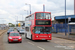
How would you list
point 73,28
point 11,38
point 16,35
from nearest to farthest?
point 11,38
point 16,35
point 73,28

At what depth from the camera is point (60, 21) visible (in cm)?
5766

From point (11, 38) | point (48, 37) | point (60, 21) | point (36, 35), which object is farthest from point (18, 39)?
point (60, 21)

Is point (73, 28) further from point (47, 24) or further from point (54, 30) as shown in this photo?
point (47, 24)

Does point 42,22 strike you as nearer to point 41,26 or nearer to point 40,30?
point 41,26

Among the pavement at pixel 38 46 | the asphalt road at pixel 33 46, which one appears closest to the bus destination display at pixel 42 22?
the pavement at pixel 38 46

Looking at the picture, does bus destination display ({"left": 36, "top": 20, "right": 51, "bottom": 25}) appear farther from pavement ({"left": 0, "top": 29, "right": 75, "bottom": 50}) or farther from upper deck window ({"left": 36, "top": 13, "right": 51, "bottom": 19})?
pavement ({"left": 0, "top": 29, "right": 75, "bottom": 50})

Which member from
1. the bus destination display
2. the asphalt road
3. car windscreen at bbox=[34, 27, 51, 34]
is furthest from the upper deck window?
the asphalt road

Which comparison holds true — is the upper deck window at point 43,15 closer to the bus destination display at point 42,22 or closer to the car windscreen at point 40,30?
the bus destination display at point 42,22

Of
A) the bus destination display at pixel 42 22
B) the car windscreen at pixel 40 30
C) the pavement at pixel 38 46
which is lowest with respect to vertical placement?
the pavement at pixel 38 46

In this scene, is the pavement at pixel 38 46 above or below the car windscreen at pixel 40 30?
below

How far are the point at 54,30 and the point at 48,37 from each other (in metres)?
26.4

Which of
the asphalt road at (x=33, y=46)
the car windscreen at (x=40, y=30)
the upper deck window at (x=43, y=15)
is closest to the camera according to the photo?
the asphalt road at (x=33, y=46)

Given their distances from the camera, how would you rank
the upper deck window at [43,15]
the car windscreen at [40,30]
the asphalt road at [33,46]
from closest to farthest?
the asphalt road at [33,46]
the upper deck window at [43,15]
the car windscreen at [40,30]

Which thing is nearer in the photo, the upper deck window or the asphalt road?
the asphalt road
